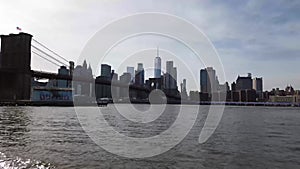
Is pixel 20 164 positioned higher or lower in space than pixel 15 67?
lower

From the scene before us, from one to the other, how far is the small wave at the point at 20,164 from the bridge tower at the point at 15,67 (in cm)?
9863

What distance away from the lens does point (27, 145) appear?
18.7m

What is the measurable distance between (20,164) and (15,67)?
112433mm

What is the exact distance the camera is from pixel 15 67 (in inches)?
4584

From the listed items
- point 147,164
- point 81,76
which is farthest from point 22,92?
point 147,164

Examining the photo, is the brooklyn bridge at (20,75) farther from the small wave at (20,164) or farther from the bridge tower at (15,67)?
the small wave at (20,164)

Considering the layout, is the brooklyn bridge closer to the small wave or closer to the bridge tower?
the bridge tower

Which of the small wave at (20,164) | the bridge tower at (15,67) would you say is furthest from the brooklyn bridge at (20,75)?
the small wave at (20,164)

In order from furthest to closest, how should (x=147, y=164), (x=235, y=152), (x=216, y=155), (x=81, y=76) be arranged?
(x=81, y=76) → (x=235, y=152) → (x=216, y=155) → (x=147, y=164)

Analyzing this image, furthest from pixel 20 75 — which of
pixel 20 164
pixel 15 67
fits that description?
pixel 20 164

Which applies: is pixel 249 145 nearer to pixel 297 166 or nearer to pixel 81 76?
pixel 297 166

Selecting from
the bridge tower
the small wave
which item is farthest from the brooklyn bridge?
the small wave

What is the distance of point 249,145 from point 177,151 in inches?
251

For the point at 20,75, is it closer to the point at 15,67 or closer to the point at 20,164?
the point at 15,67
